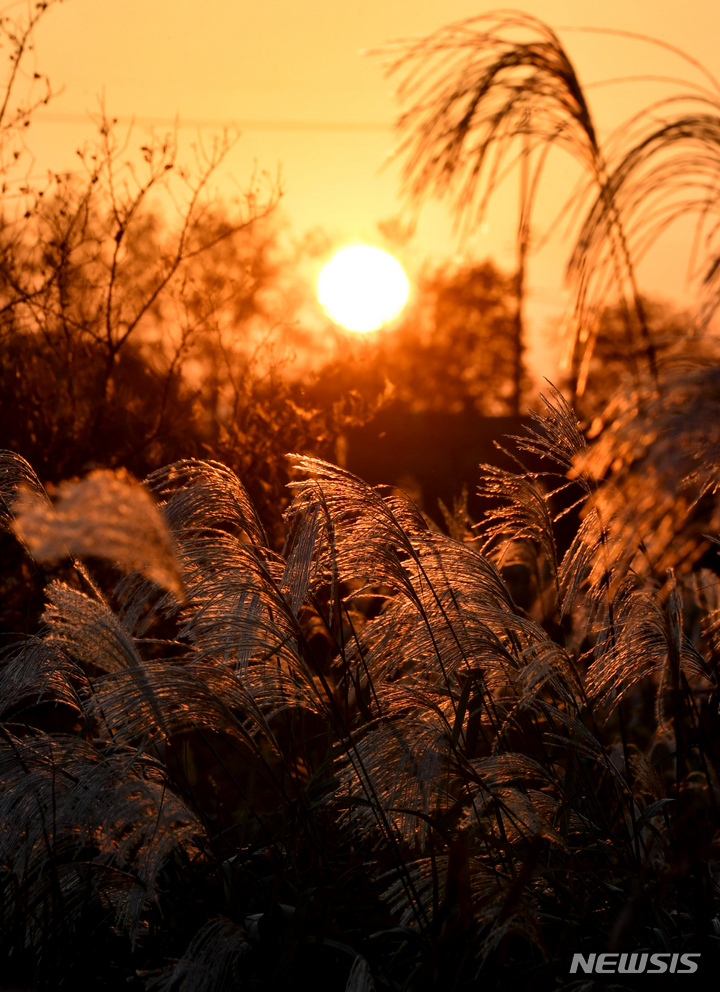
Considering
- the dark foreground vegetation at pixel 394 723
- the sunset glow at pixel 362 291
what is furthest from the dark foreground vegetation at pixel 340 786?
the sunset glow at pixel 362 291

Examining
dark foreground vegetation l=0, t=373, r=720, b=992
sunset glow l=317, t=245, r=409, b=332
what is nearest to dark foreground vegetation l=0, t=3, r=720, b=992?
dark foreground vegetation l=0, t=373, r=720, b=992

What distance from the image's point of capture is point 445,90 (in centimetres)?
255

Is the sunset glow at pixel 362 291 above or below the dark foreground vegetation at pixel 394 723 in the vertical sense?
above

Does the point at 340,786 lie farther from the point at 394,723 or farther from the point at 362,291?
the point at 362,291

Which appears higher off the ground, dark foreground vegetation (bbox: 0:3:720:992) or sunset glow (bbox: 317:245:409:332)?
sunset glow (bbox: 317:245:409:332)

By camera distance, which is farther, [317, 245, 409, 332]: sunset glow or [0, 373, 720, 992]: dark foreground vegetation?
[317, 245, 409, 332]: sunset glow

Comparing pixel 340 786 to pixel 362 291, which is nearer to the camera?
pixel 340 786

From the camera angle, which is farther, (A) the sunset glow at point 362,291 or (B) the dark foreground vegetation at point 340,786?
(A) the sunset glow at point 362,291

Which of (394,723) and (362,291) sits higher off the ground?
(362,291)

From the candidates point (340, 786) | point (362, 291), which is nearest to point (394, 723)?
point (340, 786)

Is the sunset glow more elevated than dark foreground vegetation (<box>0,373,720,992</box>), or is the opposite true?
the sunset glow

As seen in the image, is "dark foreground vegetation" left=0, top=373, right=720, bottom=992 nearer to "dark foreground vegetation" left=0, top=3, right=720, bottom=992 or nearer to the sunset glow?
"dark foreground vegetation" left=0, top=3, right=720, bottom=992

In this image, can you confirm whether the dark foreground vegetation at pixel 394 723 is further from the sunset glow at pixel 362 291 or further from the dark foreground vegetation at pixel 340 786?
the sunset glow at pixel 362 291

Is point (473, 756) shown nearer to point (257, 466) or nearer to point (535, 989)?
point (535, 989)
